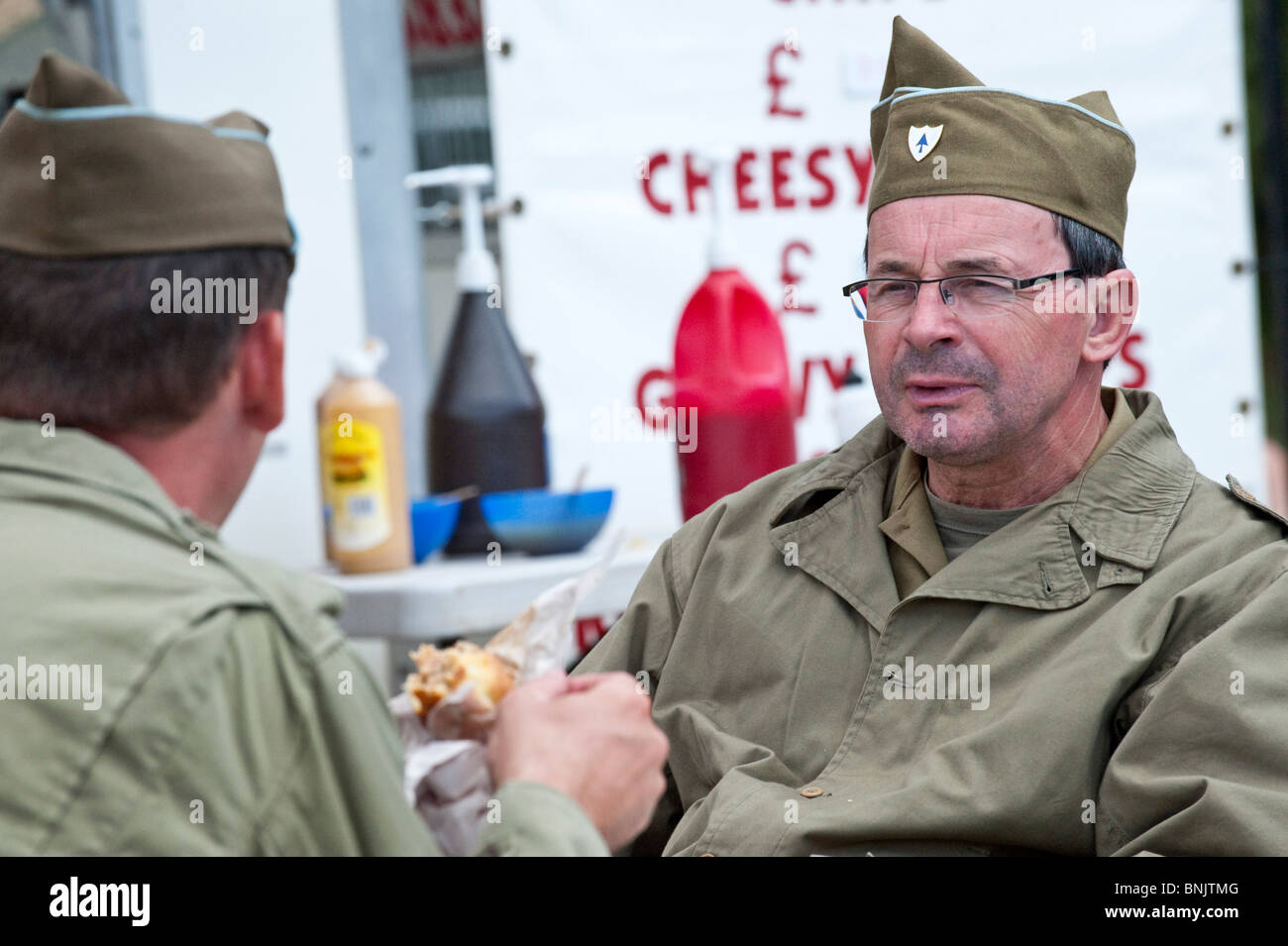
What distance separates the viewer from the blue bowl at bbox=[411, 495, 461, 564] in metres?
2.35

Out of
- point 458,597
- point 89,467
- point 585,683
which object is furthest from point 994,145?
point 89,467

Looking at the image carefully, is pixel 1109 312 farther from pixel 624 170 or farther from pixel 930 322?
pixel 624 170

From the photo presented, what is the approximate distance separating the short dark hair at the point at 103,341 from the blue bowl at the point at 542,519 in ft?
4.25

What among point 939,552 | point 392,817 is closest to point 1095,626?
point 939,552

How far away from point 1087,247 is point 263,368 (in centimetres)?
100

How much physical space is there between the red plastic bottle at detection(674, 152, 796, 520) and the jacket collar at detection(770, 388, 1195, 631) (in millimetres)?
646

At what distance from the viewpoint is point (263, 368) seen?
109 centimetres

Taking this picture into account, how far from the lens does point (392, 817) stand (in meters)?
0.97

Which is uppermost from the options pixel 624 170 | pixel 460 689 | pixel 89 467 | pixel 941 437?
pixel 624 170

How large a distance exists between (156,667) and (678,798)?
2.87ft

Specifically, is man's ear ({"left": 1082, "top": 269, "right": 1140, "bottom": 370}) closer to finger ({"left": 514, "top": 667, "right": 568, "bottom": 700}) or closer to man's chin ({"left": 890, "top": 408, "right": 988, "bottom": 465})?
man's chin ({"left": 890, "top": 408, "right": 988, "bottom": 465})

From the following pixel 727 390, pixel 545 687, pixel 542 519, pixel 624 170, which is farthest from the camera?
pixel 624 170

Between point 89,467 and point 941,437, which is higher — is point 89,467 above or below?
above
